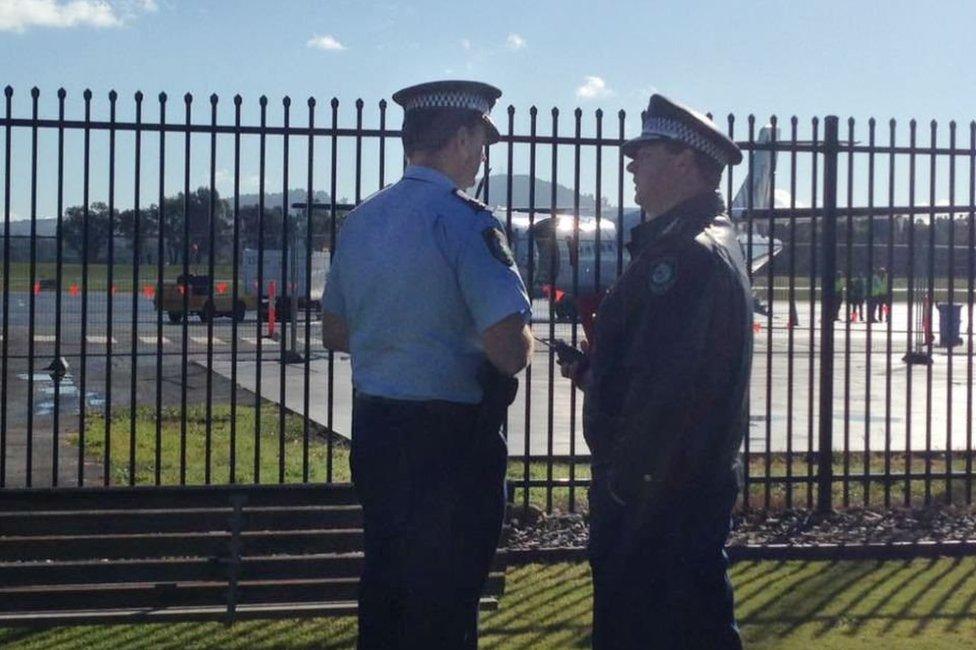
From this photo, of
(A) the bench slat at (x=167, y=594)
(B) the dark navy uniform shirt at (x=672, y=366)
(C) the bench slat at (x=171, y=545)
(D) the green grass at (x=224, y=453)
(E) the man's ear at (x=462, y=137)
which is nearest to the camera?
(B) the dark navy uniform shirt at (x=672, y=366)

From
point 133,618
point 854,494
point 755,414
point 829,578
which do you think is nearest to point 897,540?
point 829,578

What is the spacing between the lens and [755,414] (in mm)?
15281

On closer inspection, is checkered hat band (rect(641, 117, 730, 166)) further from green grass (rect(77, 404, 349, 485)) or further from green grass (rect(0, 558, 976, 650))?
green grass (rect(77, 404, 349, 485))

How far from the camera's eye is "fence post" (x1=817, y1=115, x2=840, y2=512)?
768cm

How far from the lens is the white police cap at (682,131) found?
3699 mm

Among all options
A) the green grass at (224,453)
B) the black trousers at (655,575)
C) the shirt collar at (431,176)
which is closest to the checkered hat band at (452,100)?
the shirt collar at (431,176)

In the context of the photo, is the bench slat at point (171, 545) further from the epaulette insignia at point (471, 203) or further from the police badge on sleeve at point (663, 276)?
the police badge on sleeve at point (663, 276)

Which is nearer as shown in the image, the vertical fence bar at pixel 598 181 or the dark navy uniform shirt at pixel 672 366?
the dark navy uniform shirt at pixel 672 366

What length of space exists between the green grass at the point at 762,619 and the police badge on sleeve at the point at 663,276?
2.57 m

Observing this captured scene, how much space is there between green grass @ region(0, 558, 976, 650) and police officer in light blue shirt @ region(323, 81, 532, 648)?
2.09 metres

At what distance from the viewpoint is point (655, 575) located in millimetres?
3525

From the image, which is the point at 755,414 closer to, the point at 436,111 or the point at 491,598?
the point at 491,598

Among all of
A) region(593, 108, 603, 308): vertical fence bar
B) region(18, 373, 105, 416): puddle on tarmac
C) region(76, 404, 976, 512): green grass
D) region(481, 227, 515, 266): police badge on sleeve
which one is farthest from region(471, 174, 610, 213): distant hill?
region(18, 373, 105, 416): puddle on tarmac

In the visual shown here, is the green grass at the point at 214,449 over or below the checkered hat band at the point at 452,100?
below
